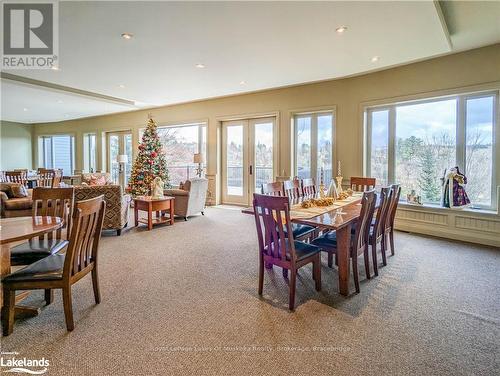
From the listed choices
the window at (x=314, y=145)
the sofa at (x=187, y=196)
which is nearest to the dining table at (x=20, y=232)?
the sofa at (x=187, y=196)

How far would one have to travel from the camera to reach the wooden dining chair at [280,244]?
2388mm

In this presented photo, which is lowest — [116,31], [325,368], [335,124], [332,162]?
[325,368]

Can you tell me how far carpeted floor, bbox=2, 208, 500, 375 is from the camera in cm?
184

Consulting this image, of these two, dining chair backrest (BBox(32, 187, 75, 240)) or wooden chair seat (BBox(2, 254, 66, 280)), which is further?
dining chair backrest (BBox(32, 187, 75, 240))

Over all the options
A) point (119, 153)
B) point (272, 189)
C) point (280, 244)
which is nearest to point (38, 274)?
point (280, 244)

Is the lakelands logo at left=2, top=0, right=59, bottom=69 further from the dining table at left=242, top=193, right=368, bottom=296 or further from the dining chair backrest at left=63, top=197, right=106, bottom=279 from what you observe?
the dining table at left=242, top=193, right=368, bottom=296

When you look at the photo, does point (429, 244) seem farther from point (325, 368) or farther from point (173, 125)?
point (173, 125)

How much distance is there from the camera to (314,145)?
654 centimetres

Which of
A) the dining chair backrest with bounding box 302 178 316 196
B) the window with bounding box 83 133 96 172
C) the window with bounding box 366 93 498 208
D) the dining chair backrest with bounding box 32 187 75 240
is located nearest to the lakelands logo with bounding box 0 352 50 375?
the dining chair backrest with bounding box 32 187 75 240

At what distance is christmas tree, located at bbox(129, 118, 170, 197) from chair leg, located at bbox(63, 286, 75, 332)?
17.1 feet

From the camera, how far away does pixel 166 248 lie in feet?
13.9

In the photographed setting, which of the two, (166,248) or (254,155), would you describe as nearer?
(166,248)

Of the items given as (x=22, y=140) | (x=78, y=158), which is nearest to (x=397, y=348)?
(x=78, y=158)

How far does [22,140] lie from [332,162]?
12.6m
